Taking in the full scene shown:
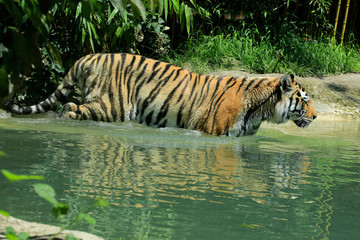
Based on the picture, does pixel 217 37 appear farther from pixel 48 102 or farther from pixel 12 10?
pixel 12 10

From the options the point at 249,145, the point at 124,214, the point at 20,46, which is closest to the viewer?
the point at 20,46

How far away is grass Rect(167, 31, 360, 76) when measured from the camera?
30.6 ft

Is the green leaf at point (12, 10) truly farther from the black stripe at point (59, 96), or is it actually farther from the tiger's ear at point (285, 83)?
the black stripe at point (59, 96)

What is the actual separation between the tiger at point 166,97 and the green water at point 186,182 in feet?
1.59

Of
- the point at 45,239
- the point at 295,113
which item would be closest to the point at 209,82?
the point at 295,113

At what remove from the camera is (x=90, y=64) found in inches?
248

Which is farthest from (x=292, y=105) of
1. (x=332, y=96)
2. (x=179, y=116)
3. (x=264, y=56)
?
(x=264, y=56)

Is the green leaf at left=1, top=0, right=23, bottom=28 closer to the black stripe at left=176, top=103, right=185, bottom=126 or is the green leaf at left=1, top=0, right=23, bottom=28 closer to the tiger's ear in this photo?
the black stripe at left=176, top=103, right=185, bottom=126

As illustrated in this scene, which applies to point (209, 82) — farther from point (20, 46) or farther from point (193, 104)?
point (20, 46)

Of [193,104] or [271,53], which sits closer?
[193,104]

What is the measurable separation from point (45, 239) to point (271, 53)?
8448 mm

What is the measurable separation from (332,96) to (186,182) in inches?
231

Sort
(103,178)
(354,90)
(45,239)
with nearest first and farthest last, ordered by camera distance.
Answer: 1. (45,239)
2. (103,178)
3. (354,90)

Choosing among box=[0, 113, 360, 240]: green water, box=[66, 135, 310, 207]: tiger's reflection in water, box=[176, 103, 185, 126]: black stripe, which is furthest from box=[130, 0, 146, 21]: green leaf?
box=[176, 103, 185, 126]: black stripe
